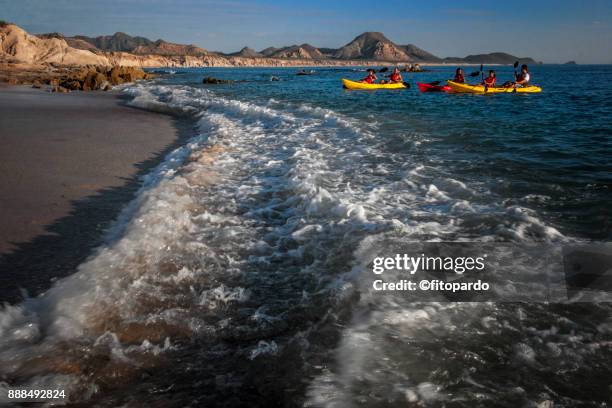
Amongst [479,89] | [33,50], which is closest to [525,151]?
[479,89]

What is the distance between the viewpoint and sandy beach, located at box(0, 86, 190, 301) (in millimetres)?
4379

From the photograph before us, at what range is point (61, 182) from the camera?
6.97 m

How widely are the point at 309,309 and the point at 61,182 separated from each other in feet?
19.0

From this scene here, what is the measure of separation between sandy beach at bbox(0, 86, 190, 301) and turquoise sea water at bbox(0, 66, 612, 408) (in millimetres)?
403

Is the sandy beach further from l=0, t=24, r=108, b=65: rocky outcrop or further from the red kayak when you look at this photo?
l=0, t=24, r=108, b=65: rocky outcrop

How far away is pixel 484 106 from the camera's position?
813 inches

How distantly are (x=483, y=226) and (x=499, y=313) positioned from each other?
7.26ft

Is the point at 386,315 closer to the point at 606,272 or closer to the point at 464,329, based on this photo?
the point at 464,329

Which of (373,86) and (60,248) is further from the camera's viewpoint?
(373,86)

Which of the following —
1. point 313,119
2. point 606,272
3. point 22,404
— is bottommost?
point 22,404

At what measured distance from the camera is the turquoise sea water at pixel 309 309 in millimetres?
2658

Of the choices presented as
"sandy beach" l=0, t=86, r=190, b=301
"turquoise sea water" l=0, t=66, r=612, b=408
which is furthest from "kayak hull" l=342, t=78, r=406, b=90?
"turquoise sea water" l=0, t=66, r=612, b=408

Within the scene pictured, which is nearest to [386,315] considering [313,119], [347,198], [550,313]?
[550,313]

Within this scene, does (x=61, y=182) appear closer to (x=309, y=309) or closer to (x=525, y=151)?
(x=309, y=309)
